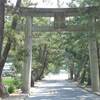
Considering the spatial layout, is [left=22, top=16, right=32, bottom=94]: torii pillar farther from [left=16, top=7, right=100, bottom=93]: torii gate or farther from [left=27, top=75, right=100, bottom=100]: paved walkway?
[left=27, top=75, right=100, bottom=100]: paved walkway

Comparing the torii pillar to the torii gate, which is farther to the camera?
the torii gate

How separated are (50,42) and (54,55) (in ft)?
42.5

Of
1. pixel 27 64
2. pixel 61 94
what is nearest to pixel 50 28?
A: pixel 27 64

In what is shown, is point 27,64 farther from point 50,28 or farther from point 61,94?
point 61,94

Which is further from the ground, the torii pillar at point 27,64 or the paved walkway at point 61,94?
the torii pillar at point 27,64

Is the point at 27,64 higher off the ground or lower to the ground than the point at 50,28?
lower

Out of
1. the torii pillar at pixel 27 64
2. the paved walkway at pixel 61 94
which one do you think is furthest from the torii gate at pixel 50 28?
the paved walkway at pixel 61 94

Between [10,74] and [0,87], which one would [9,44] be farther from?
[10,74]

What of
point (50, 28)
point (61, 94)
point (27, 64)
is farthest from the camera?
point (50, 28)

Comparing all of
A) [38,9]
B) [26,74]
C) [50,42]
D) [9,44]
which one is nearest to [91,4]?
[9,44]

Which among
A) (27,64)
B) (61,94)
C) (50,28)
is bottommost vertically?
(61,94)

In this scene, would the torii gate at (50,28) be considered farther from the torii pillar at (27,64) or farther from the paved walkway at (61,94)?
the paved walkway at (61,94)

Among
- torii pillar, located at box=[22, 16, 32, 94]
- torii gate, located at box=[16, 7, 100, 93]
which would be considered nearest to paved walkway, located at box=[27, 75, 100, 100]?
torii pillar, located at box=[22, 16, 32, 94]

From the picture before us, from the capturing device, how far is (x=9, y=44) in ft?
85.1
